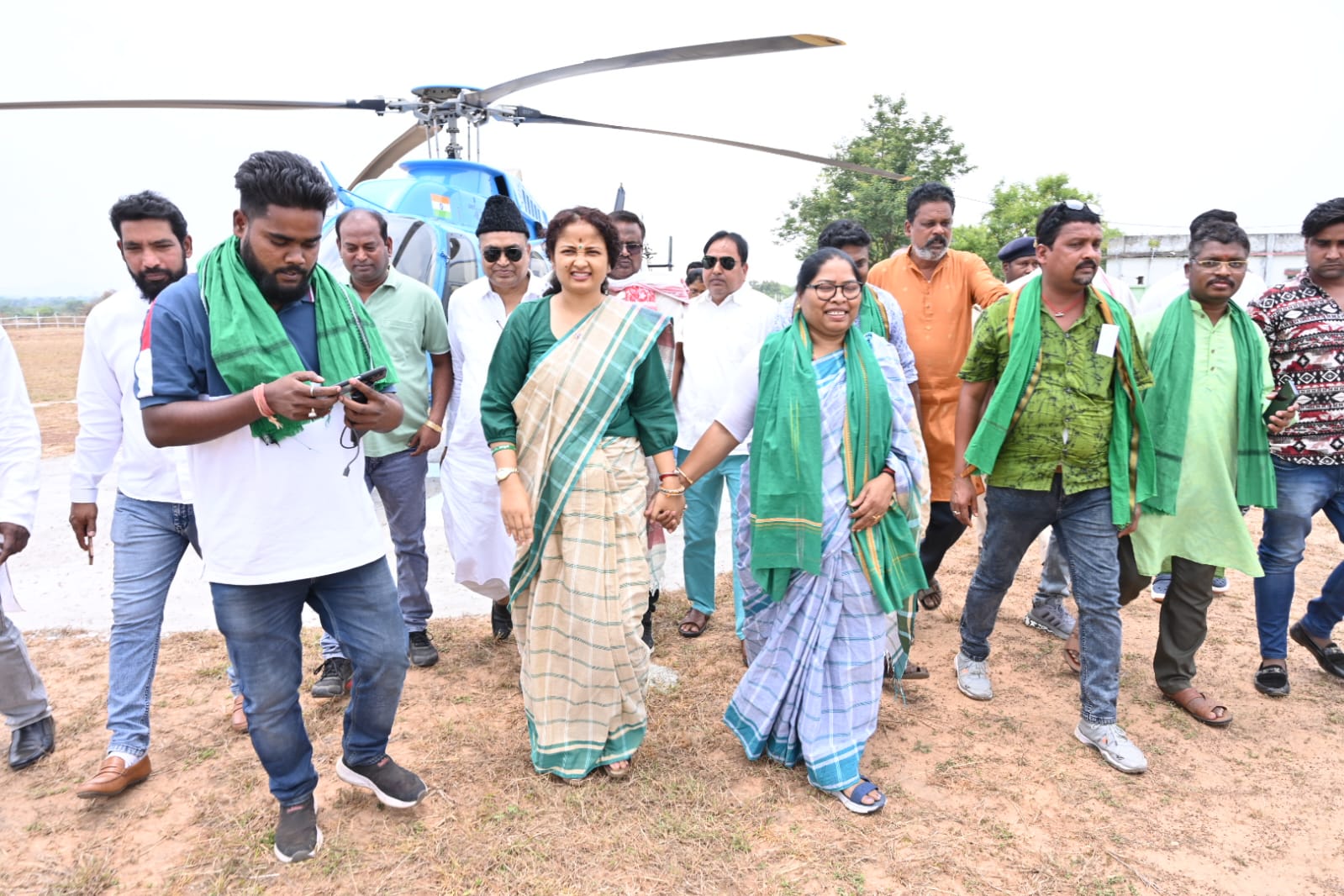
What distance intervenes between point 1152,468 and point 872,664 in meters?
1.37

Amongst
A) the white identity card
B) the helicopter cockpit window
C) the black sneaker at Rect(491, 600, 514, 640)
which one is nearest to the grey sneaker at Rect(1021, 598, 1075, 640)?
the white identity card

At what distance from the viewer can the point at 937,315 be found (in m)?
4.04

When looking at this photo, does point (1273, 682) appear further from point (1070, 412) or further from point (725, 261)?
point (725, 261)

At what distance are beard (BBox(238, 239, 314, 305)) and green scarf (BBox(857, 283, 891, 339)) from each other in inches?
88.8

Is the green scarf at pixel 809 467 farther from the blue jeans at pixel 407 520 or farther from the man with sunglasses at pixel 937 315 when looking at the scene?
the blue jeans at pixel 407 520

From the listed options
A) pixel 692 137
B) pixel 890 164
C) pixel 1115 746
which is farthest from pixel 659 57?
pixel 890 164

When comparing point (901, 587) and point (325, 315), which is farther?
point (901, 587)

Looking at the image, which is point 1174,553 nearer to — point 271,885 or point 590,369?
point 590,369

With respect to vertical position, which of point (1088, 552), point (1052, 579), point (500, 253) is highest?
point (500, 253)

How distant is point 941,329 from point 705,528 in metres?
1.57

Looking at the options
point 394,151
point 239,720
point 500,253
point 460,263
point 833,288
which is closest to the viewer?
point 833,288

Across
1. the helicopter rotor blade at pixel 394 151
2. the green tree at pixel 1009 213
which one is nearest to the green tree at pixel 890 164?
the green tree at pixel 1009 213

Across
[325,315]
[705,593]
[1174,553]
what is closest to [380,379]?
[325,315]

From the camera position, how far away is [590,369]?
2.77 meters
